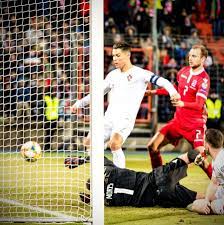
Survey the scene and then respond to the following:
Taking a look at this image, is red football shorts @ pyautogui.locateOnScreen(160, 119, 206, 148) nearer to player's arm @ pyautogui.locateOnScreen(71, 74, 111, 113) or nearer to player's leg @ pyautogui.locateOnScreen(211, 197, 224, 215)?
player's arm @ pyautogui.locateOnScreen(71, 74, 111, 113)

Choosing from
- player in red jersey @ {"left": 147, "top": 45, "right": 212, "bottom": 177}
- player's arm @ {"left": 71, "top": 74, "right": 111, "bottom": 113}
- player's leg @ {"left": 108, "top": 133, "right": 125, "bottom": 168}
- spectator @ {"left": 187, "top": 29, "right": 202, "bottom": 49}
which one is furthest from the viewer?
spectator @ {"left": 187, "top": 29, "right": 202, "bottom": 49}

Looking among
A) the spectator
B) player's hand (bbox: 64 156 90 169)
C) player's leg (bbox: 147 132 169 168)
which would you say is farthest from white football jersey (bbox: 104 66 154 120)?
the spectator

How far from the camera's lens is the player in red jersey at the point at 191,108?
22.0 feet

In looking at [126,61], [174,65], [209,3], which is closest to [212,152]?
[126,61]

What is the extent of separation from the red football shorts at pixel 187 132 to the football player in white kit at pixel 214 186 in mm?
1035

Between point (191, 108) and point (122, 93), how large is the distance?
0.77m

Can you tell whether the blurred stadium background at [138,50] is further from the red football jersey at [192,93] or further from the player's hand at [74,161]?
the player's hand at [74,161]

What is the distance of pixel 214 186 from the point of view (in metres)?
5.56

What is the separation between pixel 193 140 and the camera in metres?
6.98

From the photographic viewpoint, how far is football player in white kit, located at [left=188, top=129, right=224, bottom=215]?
5.52m

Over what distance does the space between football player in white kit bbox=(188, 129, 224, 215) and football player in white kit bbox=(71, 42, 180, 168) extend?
107 cm

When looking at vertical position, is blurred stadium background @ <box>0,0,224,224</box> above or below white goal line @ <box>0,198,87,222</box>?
above

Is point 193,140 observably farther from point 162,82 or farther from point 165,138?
point 162,82

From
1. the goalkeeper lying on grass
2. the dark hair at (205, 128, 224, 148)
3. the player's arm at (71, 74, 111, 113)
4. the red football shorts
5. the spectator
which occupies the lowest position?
the goalkeeper lying on grass
